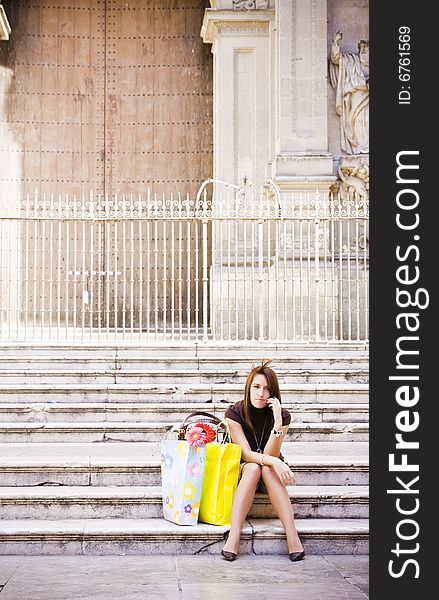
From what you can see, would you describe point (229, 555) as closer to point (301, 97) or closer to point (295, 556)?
point (295, 556)

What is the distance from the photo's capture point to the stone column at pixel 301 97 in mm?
14383

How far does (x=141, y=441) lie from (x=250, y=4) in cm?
860

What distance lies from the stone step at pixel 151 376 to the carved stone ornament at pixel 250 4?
7.12 metres

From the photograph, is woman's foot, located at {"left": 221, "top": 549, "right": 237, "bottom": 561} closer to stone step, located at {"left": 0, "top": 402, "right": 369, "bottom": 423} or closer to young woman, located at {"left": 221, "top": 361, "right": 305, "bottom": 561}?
young woman, located at {"left": 221, "top": 361, "right": 305, "bottom": 561}

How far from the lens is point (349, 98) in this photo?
48.3 ft

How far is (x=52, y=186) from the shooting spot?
16.5 m

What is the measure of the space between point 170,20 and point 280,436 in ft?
37.6

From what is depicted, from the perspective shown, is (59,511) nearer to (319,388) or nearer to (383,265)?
(319,388)

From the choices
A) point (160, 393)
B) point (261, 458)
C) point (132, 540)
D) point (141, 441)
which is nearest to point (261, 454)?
point (261, 458)

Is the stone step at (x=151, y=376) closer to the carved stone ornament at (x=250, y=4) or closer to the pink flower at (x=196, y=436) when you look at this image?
the pink flower at (x=196, y=436)

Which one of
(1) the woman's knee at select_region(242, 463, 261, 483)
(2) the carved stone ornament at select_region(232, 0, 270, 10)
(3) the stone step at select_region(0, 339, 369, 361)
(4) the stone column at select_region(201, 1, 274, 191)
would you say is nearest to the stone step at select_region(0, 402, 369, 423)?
(3) the stone step at select_region(0, 339, 369, 361)

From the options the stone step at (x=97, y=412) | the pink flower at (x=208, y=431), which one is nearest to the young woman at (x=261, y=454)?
the pink flower at (x=208, y=431)

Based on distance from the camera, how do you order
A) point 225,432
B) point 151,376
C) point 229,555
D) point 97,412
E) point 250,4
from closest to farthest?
1. point 229,555
2. point 225,432
3. point 97,412
4. point 151,376
5. point 250,4

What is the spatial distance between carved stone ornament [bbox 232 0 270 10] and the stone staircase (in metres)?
6.16
